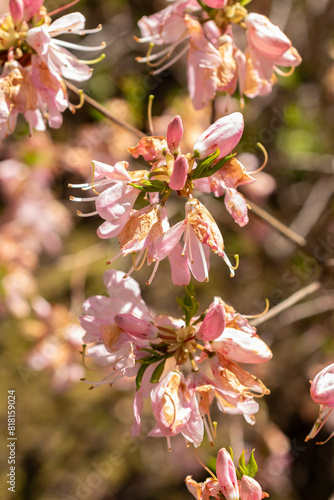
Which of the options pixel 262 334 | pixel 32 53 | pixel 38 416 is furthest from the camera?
pixel 38 416

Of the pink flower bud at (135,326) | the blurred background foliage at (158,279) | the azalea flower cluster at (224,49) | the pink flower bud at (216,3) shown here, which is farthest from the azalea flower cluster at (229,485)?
the blurred background foliage at (158,279)

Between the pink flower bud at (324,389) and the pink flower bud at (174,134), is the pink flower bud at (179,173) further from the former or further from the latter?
the pink flower bud at (324,389)

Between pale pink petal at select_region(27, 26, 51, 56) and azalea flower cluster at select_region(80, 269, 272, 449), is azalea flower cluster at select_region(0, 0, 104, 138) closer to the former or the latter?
pale pink petal at select_region(27, 26, 51, 56)

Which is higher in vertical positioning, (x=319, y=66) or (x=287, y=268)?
(x=319, y=66)

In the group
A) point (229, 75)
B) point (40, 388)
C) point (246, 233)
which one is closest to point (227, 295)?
point (246, 233)

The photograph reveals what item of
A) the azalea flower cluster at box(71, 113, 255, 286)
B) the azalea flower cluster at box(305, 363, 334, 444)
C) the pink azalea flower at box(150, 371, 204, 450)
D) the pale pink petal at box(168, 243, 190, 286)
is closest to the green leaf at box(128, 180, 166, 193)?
the azalea flower cluster at box(71, 113, 255, 286)

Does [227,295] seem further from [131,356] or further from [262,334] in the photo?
[131,356]
